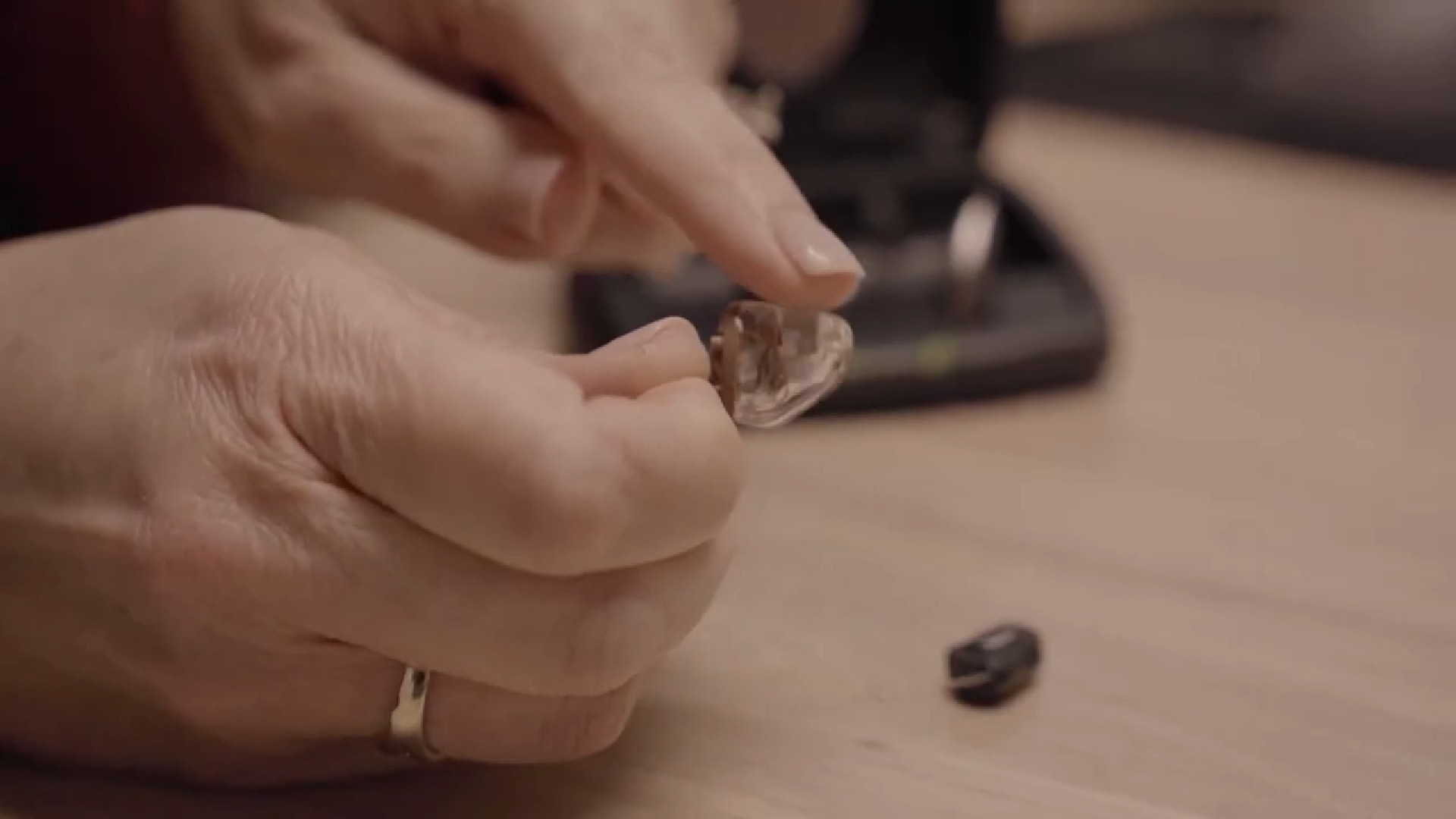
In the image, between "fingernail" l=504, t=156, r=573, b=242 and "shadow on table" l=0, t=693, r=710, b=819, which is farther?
"fingernail" l=504, t=156, r=573, b=242

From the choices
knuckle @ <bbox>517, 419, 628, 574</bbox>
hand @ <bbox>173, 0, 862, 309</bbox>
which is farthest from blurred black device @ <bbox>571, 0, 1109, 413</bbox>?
knuckle @ <bbox>517, 419, 628, 574</bbox>

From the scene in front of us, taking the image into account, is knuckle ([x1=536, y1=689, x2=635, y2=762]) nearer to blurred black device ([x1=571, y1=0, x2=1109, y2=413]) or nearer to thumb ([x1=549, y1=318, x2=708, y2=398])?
thumb ([x1=549, y1=318, x2=708, y2=398])

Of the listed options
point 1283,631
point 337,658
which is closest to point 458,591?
point 337,658

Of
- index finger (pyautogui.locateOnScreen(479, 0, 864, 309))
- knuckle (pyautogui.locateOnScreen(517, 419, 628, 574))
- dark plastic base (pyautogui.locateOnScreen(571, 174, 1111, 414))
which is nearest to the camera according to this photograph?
knuckle (pyautogui.locateOnScreen(517, 419, 628, 574))

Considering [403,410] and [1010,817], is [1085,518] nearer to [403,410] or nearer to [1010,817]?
[1010,817]

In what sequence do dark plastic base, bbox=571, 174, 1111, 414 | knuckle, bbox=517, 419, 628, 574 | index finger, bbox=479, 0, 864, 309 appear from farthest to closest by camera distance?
dark plastic base, bbox=571, 174, 1111, 414
index finger, bbox=479, 0, 864, 309
knuckle, bbox=517, 419, 628, 574

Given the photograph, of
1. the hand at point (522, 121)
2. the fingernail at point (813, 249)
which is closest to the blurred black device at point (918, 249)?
the hand at point (522, 121)

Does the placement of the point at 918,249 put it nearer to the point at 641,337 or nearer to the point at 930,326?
the point at 930,326
